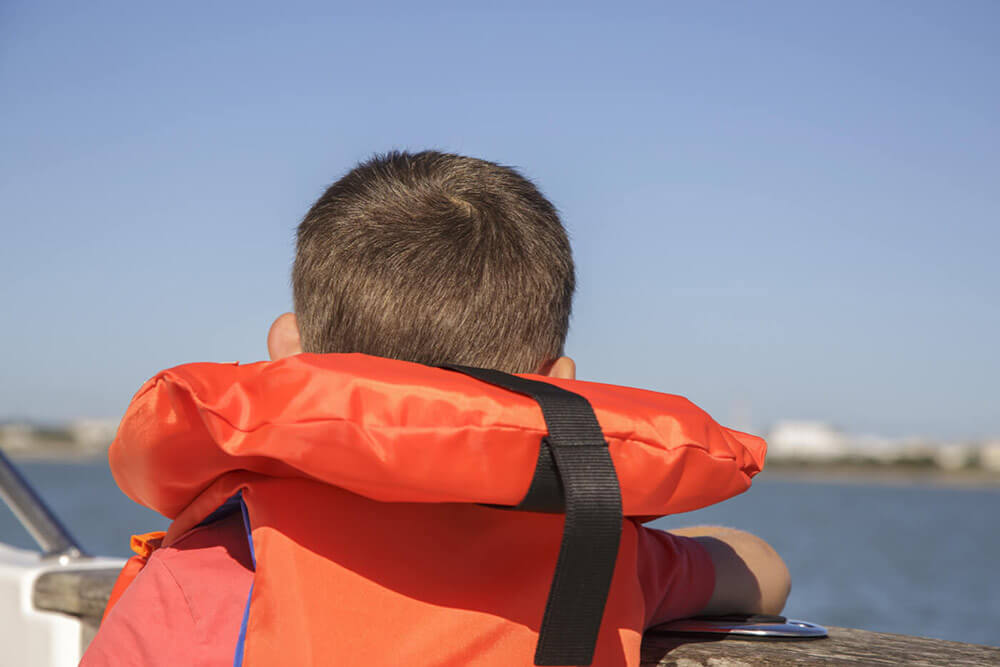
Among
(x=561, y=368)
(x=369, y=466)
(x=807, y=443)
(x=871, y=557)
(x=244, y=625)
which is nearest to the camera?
(x=369, y=466)

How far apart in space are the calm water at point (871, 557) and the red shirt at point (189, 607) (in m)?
4.89

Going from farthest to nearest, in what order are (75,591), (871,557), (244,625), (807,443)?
1. (807,443)
2. (871,557)
3. (75,591)
4. (244,625)

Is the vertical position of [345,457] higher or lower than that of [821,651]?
higher

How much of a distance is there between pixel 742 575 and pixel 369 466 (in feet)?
2.69

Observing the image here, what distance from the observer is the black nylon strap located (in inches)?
37.6

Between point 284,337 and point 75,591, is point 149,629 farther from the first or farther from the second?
point 75,591

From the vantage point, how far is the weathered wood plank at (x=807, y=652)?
1.29m

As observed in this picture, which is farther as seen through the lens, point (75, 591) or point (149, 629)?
point (75, 591)

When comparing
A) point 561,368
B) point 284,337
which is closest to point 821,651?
point 561,368

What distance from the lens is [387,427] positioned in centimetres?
94

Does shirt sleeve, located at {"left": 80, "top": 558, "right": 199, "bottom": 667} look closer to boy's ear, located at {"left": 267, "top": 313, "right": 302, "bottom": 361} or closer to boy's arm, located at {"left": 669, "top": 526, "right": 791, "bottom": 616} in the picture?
boy's ear, located at {"left": 267, "top": 313, "right": 302, "bottom": 361}

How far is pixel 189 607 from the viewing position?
44.2 inches

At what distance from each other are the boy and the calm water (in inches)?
194

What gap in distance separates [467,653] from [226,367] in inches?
16.2
